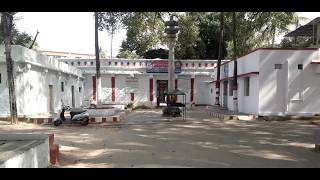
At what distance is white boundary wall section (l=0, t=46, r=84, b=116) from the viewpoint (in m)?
19.4

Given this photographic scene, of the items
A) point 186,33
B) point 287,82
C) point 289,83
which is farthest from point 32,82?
point 186,33

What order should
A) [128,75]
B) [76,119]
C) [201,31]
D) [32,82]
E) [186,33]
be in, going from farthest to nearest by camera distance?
[201,31], [186,33], [128,75], [32,82], [76,119]

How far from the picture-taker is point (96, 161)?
881cm

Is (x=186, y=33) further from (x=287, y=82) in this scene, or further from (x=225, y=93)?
(x=287, y=82)

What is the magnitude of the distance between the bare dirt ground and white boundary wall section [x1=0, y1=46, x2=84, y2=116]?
2.86m

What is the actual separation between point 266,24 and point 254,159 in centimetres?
2272

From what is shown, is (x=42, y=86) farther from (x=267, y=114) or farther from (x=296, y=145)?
(x=296, y=145)

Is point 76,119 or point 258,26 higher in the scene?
point 258,26

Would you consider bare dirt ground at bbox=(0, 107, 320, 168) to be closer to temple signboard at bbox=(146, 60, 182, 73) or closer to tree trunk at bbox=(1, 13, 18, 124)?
tree trunk at bbox=(1, 13, 18, 124)

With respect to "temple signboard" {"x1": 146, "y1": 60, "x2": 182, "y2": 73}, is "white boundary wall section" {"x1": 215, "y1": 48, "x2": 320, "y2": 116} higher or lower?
lower

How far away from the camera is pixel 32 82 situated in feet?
68.3

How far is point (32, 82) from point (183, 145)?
12.1 meters

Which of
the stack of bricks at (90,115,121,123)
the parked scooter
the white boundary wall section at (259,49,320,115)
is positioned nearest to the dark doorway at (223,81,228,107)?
the white boundary wall section at (259,49,320,115)
